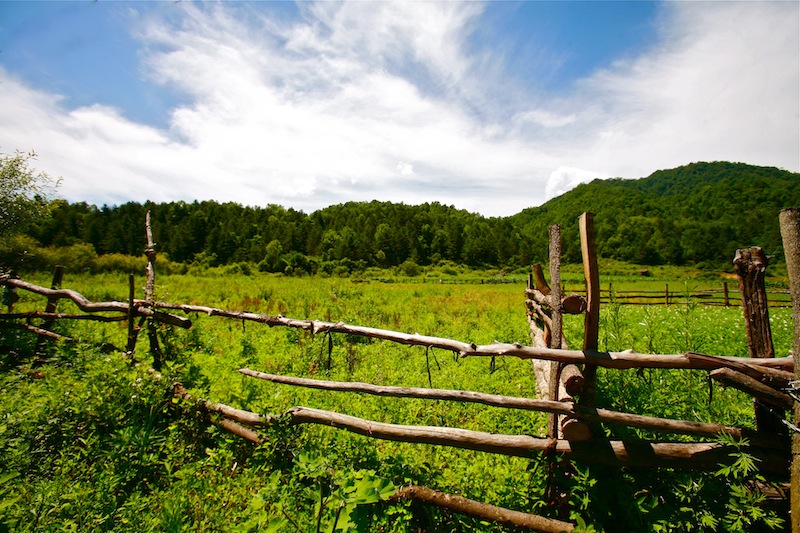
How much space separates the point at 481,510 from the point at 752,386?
2372 mm

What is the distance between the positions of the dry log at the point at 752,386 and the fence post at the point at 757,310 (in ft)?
0.70

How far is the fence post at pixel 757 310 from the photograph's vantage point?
9.19 feet

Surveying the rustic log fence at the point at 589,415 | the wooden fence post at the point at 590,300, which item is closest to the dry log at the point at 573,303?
the rustic log fence at the point at 589,415

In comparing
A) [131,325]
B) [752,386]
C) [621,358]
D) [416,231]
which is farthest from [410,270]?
[752,386]

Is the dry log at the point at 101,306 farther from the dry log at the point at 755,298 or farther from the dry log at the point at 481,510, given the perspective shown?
the dry log at the point at 755,298

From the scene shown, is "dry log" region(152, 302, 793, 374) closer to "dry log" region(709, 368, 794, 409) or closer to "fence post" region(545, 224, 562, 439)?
"dry log" region(709, 368, 794, 409)

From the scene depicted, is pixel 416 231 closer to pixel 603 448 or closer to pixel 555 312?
pixel 555 312

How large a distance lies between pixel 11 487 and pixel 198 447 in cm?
157

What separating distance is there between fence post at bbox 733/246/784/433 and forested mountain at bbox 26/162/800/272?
2581 inches

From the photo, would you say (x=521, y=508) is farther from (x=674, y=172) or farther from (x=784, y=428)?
(x=674, y=172)

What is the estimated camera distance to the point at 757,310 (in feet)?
9.26

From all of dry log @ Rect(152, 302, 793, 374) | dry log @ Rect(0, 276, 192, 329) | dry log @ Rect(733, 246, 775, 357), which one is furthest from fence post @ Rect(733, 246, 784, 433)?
dry log @ Rect(0, 276, 192, 329)

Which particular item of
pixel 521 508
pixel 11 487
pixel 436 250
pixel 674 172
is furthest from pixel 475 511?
pixel 674 172

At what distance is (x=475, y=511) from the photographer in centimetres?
312
